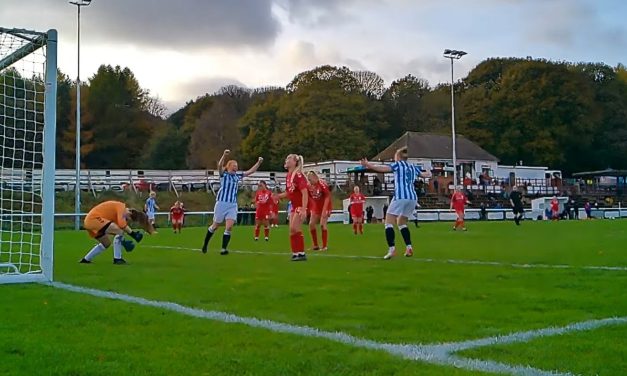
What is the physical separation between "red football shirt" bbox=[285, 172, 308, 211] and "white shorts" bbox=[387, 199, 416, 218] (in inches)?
71.5

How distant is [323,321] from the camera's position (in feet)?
21.2

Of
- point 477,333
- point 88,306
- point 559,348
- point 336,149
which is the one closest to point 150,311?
point 88,306

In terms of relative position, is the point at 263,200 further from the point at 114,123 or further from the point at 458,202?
the point at 114,123

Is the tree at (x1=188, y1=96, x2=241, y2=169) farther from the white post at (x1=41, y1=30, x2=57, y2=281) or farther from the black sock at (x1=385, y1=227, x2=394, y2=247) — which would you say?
the white post at (x1=41, y1=30, x2=57, y2=281)

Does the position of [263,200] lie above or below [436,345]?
above

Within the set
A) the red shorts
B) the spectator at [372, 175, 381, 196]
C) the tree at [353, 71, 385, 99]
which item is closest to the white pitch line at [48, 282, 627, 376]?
the red shorts

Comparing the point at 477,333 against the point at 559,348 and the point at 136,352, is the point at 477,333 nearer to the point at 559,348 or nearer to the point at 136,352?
the point at 559,348

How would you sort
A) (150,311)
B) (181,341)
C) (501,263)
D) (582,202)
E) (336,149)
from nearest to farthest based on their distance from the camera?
1. (181,341)
2. (150,311)
3. (501,263)
4. (582,202)
5. (336,149)

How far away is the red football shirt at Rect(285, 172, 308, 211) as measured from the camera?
1468 cm

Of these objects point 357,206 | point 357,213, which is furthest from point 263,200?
point 357,206

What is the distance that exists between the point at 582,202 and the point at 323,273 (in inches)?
2296

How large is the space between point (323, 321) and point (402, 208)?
8.34 meters

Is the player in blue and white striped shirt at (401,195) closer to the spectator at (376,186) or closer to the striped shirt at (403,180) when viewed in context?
the striped shirt at (403,180)

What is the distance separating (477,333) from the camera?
5.83 meters
